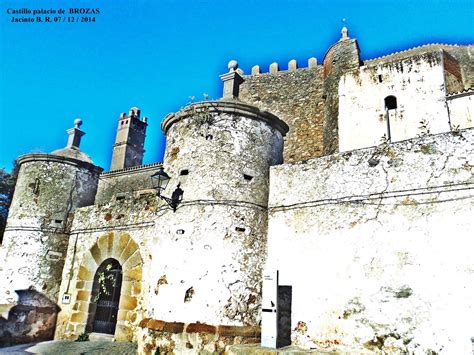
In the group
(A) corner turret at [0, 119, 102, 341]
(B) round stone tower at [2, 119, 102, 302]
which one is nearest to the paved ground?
(A) corner turret at [0, 119, 102, 341]

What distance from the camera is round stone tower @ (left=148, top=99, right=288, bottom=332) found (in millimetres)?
6004

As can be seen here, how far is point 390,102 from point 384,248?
10120mm

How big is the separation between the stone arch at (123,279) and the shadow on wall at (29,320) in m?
0.62

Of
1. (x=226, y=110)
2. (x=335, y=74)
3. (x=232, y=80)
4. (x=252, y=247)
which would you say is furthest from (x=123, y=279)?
(x=335, y=74)

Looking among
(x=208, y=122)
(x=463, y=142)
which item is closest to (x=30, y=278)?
(x=208, y=122)

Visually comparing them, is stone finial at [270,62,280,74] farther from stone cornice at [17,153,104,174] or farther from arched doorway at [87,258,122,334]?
arched doorway at [87,258,122,334]

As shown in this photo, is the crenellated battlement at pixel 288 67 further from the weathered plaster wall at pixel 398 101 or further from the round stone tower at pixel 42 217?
the round stone tower at pixel 42 217

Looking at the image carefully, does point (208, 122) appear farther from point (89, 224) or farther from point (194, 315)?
point (89, 224)

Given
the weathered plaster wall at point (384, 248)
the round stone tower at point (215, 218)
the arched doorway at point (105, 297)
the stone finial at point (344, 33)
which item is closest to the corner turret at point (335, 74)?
the stone finial at point (344, 33)

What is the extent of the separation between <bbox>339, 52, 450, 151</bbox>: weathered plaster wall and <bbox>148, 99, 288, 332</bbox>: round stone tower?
26.2ft

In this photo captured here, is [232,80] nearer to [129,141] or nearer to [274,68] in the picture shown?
[274,68]

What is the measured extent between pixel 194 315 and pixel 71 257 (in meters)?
4.70

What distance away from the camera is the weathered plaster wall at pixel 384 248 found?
4938 mm

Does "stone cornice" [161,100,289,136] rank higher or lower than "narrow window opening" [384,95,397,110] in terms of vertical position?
lower
